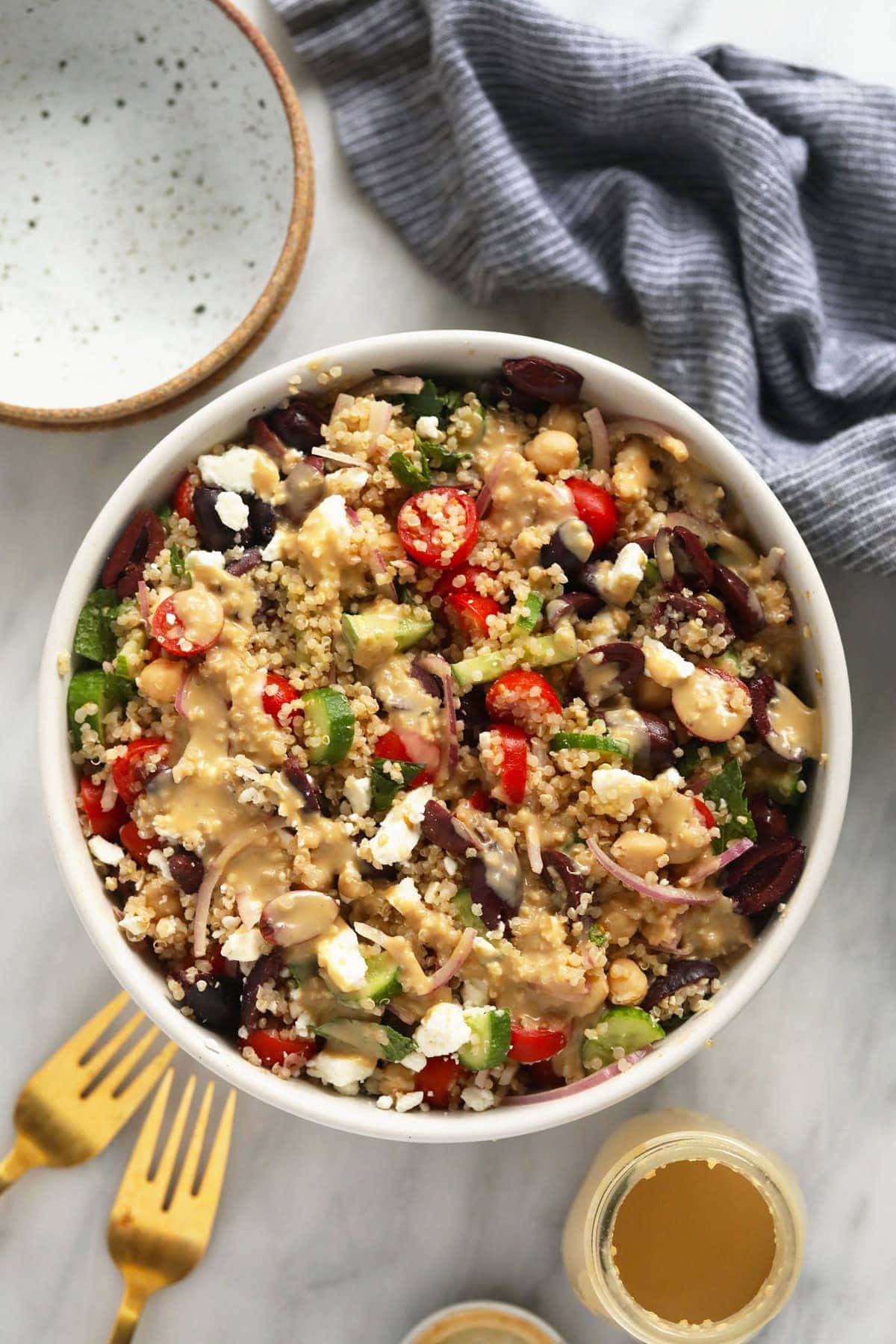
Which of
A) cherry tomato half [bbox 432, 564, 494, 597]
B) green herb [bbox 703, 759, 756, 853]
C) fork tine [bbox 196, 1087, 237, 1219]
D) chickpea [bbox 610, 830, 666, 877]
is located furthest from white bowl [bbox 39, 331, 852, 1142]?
fork tine [bbox 196, 1087, 237, 1219]

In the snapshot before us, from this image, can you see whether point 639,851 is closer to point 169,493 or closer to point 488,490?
point 488,490

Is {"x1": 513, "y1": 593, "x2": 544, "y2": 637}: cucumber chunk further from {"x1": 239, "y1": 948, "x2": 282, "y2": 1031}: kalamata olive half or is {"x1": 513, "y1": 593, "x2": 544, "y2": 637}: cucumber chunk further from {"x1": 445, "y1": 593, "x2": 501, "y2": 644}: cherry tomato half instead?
{"x1": 239, "y1": 948, "x2": 282, "y2": 1031}: kalamata olive half

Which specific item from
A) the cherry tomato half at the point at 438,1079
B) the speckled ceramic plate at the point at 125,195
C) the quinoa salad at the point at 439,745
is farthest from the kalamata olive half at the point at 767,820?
the speckled ceramic plate at the point at 125,195

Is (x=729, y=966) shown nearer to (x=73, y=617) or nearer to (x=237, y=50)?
(x=73, y=617)

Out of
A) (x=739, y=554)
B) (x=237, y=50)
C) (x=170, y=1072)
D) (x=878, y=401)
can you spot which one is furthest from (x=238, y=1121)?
(x=237, y=50)

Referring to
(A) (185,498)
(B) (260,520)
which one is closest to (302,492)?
(B) (260,520)

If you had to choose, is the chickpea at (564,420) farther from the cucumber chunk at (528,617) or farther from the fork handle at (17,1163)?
the fork handle at (17,1163)
